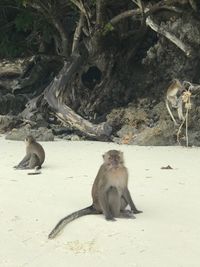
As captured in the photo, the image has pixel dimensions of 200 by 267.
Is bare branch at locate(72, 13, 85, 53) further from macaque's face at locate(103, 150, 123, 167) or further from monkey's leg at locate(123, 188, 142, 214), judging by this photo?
monkey's leg at locate(123, 188, 142, 214)

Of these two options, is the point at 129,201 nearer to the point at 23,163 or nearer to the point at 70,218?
the point at 70,218

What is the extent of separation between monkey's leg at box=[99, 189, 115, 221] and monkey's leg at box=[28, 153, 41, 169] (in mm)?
3451

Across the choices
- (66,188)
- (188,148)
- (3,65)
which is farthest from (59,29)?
(66,188)

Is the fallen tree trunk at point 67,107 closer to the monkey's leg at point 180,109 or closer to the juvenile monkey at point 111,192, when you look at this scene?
the monkey's leg at point 180,109

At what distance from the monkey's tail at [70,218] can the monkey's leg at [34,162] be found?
11.1ft

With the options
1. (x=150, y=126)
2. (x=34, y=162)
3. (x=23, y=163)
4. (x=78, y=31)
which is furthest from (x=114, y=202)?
(x=78, y=31)

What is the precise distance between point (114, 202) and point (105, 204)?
136 mm

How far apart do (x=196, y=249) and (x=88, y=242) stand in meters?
0.90

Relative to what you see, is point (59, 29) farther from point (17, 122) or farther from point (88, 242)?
point (88, 242)

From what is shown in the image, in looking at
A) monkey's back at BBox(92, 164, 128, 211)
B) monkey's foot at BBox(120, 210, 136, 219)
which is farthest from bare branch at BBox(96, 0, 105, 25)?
monkey's foot at BBox(120, 210, 136, 219)

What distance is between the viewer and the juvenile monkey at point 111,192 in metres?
6.05

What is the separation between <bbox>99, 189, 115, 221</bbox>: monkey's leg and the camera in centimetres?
593

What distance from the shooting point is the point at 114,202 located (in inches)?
240

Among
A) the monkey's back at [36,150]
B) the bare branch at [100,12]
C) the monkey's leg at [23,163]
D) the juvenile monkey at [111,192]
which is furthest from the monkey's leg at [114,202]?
the bare branch at [100,12]
